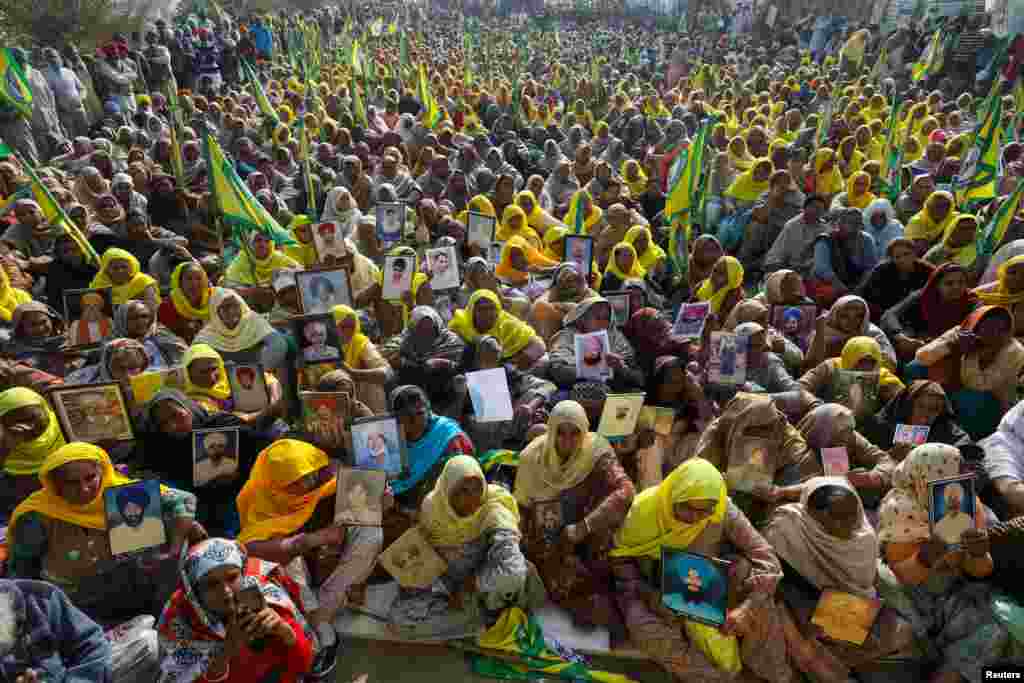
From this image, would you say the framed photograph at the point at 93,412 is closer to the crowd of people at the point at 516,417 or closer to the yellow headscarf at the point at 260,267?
the crowd of people at the point at 516,417

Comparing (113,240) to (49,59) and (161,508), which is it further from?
(49,59)


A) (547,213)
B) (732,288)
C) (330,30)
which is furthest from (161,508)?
(330,30)

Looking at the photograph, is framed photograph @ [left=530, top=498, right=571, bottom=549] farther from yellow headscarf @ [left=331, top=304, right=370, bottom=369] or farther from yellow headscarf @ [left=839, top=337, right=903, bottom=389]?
yellow headscarf @ [left=839, top=337, right=903, bottom=389]

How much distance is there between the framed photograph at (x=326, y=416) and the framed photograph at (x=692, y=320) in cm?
260

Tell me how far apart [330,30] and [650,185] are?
21563 millimetres

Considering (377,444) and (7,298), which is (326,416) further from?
(7,298)

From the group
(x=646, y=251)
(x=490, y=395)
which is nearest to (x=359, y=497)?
(x=490, y=395)

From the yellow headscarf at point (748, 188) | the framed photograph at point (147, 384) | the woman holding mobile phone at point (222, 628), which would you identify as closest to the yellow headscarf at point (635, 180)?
the yellow headscarf at point (748, 188)

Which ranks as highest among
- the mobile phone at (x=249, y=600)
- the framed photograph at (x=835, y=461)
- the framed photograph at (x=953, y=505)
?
the framed photograph at (x=953, y=505)

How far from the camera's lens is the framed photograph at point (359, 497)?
10.9 feet

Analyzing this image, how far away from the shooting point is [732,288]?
5.67 metres

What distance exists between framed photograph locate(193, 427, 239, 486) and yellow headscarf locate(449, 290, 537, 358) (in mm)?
1989

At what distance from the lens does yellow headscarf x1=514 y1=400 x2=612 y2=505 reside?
3.54 meters

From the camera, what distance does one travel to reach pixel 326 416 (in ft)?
12.5
